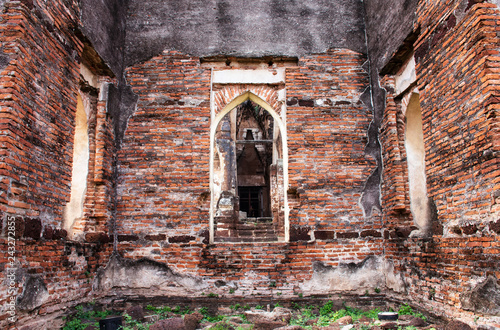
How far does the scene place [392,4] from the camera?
6.31m

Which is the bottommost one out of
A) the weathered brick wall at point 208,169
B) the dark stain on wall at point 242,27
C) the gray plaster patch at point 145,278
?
the gray plaster patch at point 145,278

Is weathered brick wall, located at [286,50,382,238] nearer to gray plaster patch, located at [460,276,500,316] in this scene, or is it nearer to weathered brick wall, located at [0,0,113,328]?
gray plaster patch, located at [460,276,500,316]

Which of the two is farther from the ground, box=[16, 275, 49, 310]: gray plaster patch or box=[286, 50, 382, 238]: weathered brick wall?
box=[286, 50, 382, 238]: weathered brick wall

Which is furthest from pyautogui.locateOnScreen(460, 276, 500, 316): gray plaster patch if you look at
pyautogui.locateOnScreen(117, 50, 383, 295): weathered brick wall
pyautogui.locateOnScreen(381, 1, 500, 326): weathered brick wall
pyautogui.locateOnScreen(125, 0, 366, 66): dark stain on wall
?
pyautogui.locateOnScreen(125, 0, 366, 66): dark stain on wall

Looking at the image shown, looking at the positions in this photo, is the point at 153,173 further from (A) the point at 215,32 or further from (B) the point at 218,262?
(A) the point at 215,32

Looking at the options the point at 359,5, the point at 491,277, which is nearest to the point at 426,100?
the point at 491,277

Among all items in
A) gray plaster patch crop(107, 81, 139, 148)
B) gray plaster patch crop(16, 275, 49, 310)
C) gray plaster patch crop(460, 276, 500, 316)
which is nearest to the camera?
gray plaster patch crop(460, 276, 500, 316)

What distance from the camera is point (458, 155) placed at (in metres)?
4.50

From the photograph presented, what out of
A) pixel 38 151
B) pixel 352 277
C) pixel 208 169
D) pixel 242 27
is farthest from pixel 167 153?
pixel 352 277

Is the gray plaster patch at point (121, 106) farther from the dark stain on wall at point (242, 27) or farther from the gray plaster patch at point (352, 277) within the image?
the gray plaster patch at point (352, 277)

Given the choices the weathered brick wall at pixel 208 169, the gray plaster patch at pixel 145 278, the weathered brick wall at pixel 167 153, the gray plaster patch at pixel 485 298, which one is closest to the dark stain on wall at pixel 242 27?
the weathered brick wall at pixel 208 169

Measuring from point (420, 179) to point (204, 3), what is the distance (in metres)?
5.09

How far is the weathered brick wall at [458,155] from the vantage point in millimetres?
3996

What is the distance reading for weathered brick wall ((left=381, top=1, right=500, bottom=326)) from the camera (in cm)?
400
